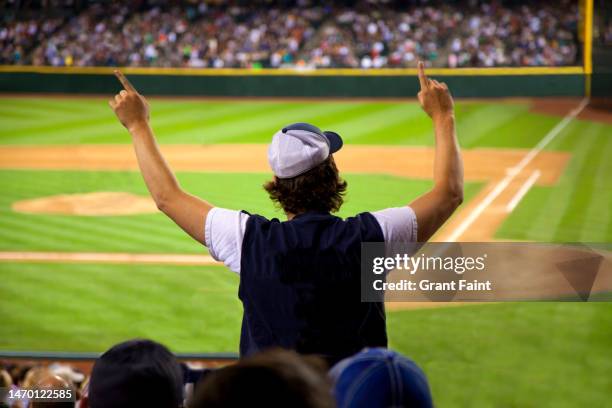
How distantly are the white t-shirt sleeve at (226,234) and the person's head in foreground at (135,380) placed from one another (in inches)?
36.0

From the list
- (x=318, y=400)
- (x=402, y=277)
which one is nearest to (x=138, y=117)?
(x=318, y=400)

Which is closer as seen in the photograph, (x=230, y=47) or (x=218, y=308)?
(x=218, y=308)

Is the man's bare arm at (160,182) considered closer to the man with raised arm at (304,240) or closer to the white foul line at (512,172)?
the man with raised arm at (304,240)

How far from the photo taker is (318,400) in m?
1.40

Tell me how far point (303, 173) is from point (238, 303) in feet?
18.6

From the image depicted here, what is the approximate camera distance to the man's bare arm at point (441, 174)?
2.90 m

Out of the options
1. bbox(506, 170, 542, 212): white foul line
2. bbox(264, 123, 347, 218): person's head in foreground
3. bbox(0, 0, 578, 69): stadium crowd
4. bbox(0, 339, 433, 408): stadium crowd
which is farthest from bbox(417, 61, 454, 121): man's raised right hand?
bbox(0, 0, 578, 69): stadium crowd

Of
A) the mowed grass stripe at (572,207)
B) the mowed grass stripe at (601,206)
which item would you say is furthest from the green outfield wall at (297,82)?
the mowed grass stripe at (601,206)

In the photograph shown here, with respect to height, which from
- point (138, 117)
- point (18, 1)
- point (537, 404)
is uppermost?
point (18, 1)

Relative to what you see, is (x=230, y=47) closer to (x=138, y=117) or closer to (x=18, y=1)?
(x=18, y=1)

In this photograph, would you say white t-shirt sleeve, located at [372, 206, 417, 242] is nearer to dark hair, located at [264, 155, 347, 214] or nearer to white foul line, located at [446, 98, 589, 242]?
dark hair, located at [264, 155, 347, 214]

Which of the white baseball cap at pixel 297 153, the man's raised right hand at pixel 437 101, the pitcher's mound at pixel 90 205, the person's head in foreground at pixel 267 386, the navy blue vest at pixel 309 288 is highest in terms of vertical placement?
the man's raised right hand at pixel 437 101

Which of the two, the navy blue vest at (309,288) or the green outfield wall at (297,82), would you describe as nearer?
the navy blue vest at (309,288)

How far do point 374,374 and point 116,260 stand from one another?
8607mm
